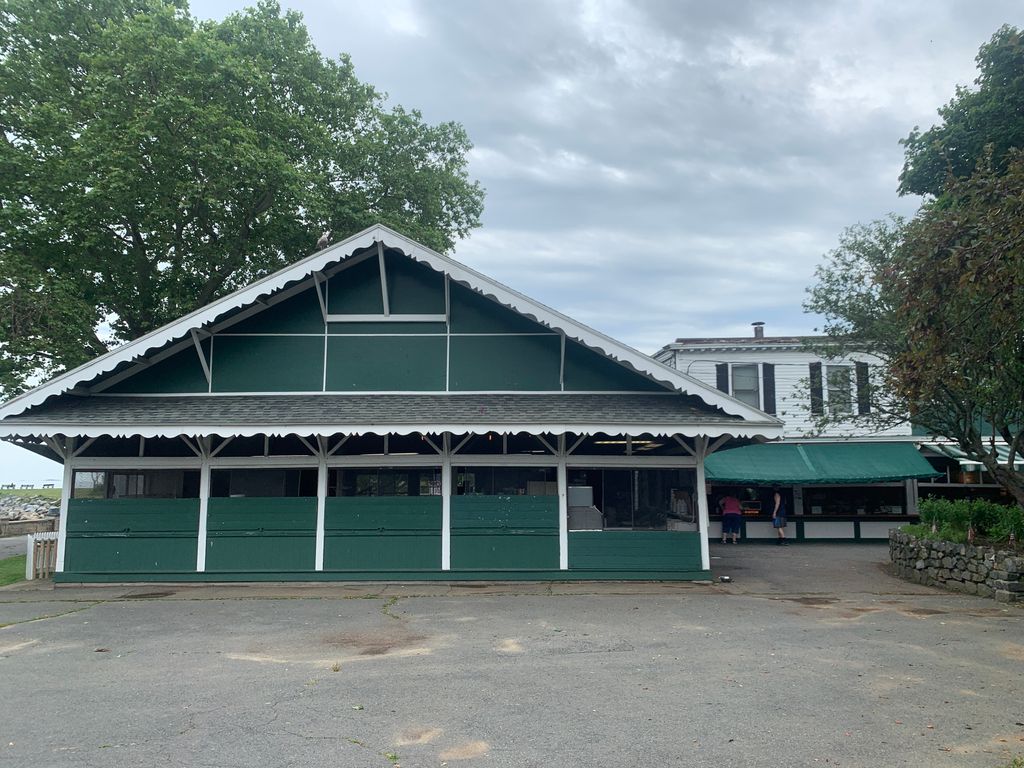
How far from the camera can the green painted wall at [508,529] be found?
48.0ft

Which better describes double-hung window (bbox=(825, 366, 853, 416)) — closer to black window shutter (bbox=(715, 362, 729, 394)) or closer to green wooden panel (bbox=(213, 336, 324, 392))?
black window shutter (bbox=(715, 362, 729, 394))

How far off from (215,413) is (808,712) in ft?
35.7

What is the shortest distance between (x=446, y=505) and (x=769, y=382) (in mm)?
14261

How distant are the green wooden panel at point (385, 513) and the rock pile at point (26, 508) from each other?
102 ft

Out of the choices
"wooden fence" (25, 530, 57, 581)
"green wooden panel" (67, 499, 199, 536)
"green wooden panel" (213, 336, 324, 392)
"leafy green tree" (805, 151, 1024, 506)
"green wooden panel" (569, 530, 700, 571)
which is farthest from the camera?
"wooden fence" (25, 530, 57, 581)

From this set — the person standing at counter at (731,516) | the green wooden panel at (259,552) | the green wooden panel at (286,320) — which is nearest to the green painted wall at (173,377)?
the green wooden panel at (286,320)

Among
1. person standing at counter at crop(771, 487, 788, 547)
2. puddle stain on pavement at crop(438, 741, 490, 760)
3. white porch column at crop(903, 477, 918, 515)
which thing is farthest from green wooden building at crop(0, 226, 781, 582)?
white porch column at crop(903, 477, 918, 515)

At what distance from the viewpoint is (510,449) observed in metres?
15.0

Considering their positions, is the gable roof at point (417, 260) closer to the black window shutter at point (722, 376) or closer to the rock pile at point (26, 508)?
the black window shutter at point (722, 376)

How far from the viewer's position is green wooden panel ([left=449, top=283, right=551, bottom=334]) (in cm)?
1534

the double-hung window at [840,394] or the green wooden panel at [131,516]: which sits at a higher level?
the double-hung window at [840,394]

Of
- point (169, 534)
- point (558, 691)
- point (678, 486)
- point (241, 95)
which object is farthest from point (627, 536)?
point (241, 95)

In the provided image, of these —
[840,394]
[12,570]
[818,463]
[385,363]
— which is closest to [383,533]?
[385,363]

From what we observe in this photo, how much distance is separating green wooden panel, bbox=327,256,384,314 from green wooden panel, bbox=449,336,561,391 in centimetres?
181
